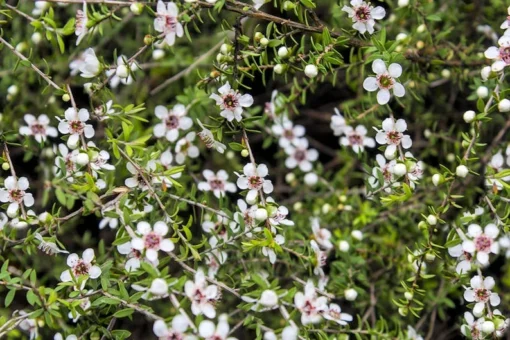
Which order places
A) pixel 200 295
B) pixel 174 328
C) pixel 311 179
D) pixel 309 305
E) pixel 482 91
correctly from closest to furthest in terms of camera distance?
pixel 174 328, pixel 200 295, pixel 309 305, pixel 482 91, pixel 311 179

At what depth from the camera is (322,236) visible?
2195mm

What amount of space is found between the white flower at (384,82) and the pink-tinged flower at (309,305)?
56 cm

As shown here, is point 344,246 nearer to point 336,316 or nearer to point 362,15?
point 336,316

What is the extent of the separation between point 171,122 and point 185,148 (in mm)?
100

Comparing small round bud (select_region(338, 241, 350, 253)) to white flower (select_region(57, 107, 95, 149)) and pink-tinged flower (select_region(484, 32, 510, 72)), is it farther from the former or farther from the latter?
white flower (select_region(57, 107, 95, 149))

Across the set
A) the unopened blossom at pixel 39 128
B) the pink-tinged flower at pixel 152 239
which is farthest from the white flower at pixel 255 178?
the unopened blossom at pixel 39 128

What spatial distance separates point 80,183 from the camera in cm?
187

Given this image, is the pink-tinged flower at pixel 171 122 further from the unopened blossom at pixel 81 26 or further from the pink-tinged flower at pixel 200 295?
the pink-tinged flower at pixel 200 295

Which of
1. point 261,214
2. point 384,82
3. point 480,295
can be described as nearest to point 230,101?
point 261,214

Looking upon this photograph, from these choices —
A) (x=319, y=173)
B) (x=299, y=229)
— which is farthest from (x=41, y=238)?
(x=319, y=173)

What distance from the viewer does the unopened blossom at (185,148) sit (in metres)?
2.18

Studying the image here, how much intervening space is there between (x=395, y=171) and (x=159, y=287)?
2.34 feet

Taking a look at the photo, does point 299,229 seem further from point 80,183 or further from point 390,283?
point 80,183

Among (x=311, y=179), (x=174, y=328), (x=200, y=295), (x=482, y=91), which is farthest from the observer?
(x=311, y=179)
